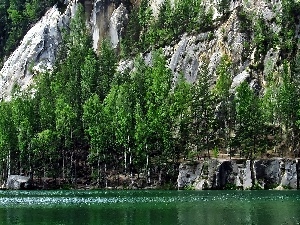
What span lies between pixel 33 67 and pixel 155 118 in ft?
237

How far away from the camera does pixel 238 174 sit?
282ft

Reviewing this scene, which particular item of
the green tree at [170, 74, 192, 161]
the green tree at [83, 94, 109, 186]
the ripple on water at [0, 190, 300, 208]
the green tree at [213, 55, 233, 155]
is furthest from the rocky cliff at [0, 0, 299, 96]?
the ripple on water at [0, 190, 300, 208]

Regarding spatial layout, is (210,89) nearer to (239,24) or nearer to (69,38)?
(239,24)

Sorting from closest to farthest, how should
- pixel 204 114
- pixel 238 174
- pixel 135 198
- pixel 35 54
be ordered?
pixel 135 198
pixel 238 174
pixel 204 114
pixel 35 54

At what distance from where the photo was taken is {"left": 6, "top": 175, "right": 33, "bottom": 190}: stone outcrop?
307ft

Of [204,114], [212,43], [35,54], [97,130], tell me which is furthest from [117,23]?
[97,130]

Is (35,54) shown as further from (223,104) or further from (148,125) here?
(148,125)

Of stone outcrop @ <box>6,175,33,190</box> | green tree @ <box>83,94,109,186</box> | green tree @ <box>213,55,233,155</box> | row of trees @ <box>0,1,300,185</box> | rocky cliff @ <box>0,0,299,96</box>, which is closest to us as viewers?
stone outcrop @ <box>6,175,33,190</box>

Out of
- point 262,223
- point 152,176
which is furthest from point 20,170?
point 262,223

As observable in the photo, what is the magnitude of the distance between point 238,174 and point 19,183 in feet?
125

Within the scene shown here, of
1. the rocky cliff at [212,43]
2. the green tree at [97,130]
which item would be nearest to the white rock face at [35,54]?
the rocky cliff at [212,43]

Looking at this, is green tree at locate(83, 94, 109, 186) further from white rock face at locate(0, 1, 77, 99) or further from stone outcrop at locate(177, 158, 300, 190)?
white rock face at locate(0, 1, 77, 99)

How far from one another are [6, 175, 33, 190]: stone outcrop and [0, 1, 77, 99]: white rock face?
6225 cm

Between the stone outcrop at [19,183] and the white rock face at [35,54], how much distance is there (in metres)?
62.3
